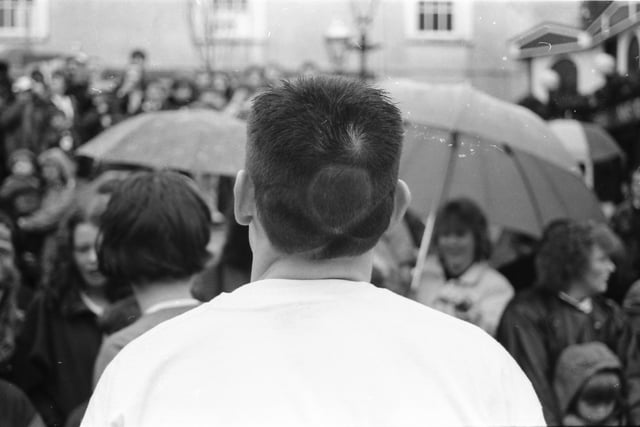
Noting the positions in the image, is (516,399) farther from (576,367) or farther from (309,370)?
(576,367)

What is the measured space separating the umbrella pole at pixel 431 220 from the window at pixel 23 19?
1865cm

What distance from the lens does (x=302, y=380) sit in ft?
4.99

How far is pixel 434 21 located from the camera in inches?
904

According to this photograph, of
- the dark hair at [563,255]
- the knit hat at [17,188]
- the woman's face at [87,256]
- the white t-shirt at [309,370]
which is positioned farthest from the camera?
the knit hat at [17,188]

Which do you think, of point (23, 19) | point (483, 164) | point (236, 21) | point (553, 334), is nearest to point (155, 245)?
point (553, 334)

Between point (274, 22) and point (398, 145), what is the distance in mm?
23234

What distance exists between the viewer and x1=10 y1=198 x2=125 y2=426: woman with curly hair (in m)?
4.13

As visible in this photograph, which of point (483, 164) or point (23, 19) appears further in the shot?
point (23, 19)

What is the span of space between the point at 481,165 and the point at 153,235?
3587 millimetres

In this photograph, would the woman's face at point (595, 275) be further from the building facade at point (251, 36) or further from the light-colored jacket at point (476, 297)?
the building facade at point (251, 36)

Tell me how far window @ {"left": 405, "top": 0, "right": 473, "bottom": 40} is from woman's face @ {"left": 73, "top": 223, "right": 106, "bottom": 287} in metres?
18.2

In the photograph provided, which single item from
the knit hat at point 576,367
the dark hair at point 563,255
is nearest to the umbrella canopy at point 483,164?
the dark hair at point 563,255

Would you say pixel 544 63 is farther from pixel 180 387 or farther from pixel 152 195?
pixel 180 387

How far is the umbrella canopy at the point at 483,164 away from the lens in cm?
525
